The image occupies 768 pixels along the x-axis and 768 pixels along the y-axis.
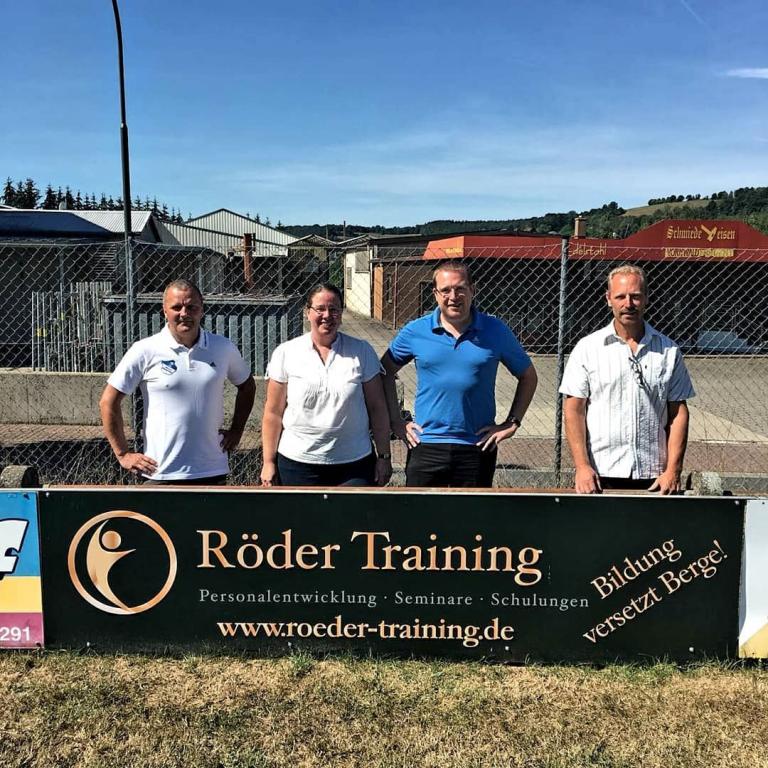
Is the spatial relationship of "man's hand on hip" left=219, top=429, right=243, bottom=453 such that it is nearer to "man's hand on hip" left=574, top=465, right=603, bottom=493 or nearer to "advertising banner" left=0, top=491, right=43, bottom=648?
"advertising banner" left=0, top=491, right=43, bottom=648

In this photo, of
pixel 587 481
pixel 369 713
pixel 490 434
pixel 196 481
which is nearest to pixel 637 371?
pixel 587 481

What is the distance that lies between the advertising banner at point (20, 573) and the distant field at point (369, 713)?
0.13 metres

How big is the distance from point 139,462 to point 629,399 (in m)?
2.35

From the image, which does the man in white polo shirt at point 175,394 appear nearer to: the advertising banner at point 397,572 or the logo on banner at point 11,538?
the advertising banner at point 397,572

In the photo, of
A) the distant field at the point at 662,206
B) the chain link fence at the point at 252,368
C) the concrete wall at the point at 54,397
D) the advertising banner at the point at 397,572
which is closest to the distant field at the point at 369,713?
the advertising banner at the point at 397,572

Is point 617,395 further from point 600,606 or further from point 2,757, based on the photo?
point 2,757

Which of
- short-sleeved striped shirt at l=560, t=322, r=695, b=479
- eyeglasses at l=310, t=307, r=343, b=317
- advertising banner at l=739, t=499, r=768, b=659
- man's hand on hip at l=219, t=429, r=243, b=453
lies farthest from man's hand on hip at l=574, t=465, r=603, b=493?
man's hand on hip at l=219, t=429, r=243, b=453

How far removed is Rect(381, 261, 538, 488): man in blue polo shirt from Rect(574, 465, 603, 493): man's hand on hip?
48cm

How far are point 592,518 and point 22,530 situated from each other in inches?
105

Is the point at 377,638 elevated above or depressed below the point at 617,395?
below

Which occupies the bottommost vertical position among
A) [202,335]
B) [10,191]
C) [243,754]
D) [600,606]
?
[243,754]

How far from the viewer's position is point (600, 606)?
11.5ft

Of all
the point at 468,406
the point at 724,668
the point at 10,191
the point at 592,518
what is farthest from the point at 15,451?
the point at 10,191

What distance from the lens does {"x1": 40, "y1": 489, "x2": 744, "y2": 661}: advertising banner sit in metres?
3.47
